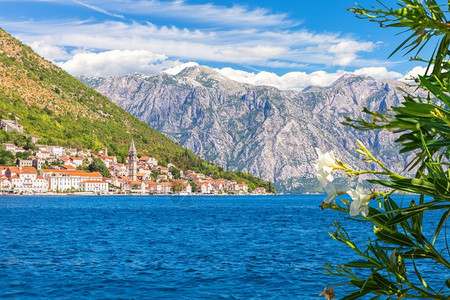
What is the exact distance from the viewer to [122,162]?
559ft

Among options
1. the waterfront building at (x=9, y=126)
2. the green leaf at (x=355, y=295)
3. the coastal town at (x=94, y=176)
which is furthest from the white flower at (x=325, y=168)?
the waterfront building at (x=9, y=126)

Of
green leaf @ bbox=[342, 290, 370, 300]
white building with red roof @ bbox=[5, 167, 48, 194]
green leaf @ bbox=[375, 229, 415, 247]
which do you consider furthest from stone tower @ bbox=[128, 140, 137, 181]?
green leaf @ bbox=[375, 229, 415, 247]

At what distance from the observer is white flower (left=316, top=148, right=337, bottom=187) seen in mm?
2100

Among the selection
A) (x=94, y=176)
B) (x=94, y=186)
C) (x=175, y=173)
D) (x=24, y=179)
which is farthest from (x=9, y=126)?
(x=175, y=173)

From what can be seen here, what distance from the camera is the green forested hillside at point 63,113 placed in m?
150

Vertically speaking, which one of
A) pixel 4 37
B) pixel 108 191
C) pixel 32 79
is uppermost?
pixel 4 37

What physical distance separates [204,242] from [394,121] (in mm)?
30352

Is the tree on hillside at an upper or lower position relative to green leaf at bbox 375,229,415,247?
upper

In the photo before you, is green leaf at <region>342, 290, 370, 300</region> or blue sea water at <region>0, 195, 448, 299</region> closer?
green leaf at <region>342, 290, 370, 300</region>

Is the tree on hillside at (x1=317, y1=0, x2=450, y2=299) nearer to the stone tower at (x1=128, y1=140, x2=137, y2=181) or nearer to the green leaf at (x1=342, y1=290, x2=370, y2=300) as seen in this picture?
the green leaf at (x1=342, y1=290, x2=370, y2=300)

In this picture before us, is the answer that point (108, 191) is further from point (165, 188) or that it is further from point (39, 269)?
point (39, 269)

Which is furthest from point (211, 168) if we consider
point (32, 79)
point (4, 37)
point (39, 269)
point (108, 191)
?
point (39, 269)

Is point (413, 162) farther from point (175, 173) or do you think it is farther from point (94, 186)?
point (175, 173)

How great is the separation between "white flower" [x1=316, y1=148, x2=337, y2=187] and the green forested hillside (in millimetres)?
146069
